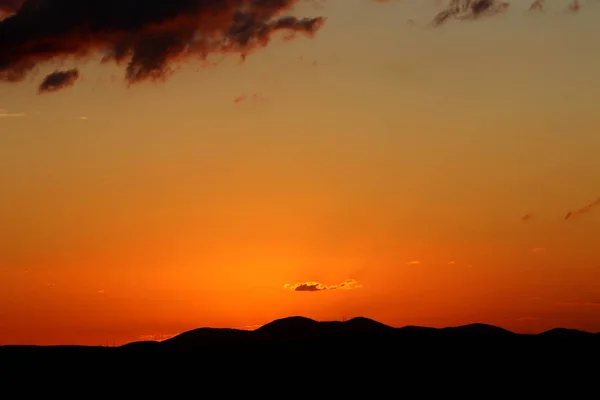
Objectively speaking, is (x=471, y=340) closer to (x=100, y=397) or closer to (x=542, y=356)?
(x=542, y=356)

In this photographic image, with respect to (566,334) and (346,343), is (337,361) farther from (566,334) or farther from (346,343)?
(566,334)

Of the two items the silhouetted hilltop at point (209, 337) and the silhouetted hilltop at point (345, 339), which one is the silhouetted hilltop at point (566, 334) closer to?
the silhouetted hilltop at point (345, 339)

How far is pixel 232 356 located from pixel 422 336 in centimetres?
2146

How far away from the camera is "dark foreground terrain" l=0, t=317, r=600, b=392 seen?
99.1 meters

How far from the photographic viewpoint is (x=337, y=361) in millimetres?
104188

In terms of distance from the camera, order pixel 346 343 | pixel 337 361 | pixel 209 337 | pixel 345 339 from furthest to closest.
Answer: pixel 209 337 < pixel 345 339 < pixel 346 343 < pixel 337 361

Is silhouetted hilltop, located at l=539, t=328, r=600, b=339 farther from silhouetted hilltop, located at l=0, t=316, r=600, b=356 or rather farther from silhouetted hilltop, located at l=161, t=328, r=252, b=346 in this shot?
silhouetted hilltop, located at l=161, t=328, r=252, b=346

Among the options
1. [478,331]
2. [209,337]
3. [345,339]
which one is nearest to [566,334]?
[478,331]

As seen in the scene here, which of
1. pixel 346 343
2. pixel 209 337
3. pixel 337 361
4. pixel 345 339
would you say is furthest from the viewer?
pixel 209 337

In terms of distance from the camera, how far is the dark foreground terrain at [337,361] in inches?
3903

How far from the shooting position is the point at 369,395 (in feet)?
317

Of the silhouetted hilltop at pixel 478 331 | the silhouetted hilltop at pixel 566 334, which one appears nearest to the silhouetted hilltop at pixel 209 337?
the silhouetted hilltop at pixel 478 331

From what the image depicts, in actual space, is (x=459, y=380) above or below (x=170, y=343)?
below

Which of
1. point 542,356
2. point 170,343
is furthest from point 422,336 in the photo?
point 170,343
